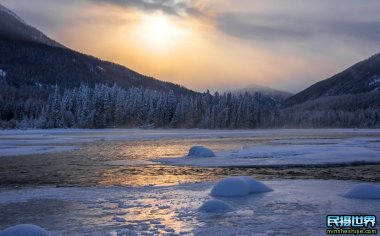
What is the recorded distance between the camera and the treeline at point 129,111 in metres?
128

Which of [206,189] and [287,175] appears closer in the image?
[206,189]

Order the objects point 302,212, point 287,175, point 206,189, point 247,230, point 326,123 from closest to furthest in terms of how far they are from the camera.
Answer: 1. point 247,230
2. point 302,212
3. point 206,189
4. point 287,175
5. point 326,123

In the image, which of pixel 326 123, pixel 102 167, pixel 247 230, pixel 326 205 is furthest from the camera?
pixel 326 123

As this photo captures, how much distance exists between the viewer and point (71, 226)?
14242 millimetres

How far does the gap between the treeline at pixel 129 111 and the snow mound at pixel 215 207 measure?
369ft

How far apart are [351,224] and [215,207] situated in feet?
16.0

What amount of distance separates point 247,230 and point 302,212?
3.40 m

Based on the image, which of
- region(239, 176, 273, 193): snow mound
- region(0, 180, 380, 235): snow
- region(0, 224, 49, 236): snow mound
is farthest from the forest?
region(0, 224, 49, 236): snow mound

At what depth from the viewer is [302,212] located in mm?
16141

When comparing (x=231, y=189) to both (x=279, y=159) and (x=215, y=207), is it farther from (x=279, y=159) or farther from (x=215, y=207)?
(x=279, y=159)

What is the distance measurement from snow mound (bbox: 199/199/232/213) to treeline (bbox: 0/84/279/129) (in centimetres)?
11248

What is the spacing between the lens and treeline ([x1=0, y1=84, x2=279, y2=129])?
128 metres

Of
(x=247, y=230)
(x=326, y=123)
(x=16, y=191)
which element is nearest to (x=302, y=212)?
(x=247, y=230)

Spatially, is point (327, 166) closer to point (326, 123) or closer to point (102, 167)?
point (102, 167)
